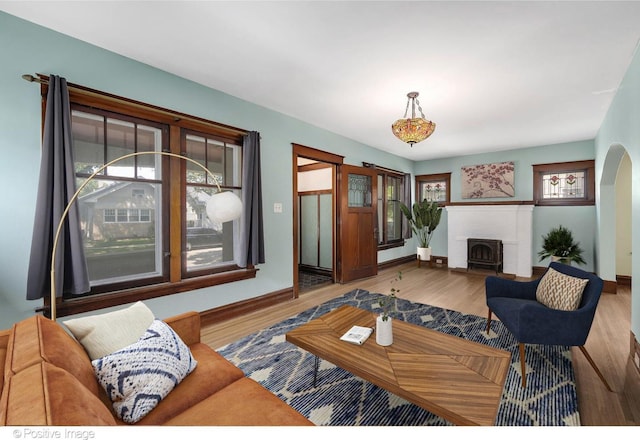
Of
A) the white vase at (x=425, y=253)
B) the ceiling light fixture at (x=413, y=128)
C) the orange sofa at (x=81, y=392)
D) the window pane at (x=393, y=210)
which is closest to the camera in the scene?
the orange sofa at (x=81, y=392)

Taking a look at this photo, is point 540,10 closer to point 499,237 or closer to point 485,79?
point 485,79

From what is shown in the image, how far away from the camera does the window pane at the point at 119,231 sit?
2412mm

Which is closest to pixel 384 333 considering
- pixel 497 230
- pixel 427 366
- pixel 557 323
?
pixel 427 366

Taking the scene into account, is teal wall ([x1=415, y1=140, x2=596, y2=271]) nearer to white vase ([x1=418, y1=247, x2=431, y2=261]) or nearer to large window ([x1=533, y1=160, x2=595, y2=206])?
large window ([x1=533, y1=160, x2=595, y2=206])

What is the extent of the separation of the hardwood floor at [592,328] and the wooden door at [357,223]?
269mm

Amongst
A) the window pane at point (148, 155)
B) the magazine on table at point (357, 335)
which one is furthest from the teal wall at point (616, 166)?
the window pane at point (148, 155)

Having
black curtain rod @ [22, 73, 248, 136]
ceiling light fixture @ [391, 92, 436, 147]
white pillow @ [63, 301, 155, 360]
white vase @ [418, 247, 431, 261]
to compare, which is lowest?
white vase @ [418, 247, 431, 261]

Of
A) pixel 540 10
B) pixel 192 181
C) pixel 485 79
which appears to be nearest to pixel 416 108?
pixel 485 79

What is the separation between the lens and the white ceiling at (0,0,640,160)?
6.13ft

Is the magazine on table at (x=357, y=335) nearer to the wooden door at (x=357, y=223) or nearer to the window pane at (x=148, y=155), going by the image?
the window pane at (x=148, y=155)

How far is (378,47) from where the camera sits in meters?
2.26

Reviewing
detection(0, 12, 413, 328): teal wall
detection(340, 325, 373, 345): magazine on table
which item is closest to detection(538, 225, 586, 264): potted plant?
detection(340, 325, 373, 345): magazine on table

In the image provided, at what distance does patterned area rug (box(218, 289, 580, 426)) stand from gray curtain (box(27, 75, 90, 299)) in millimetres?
1349

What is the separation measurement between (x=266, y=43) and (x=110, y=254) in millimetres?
2292
